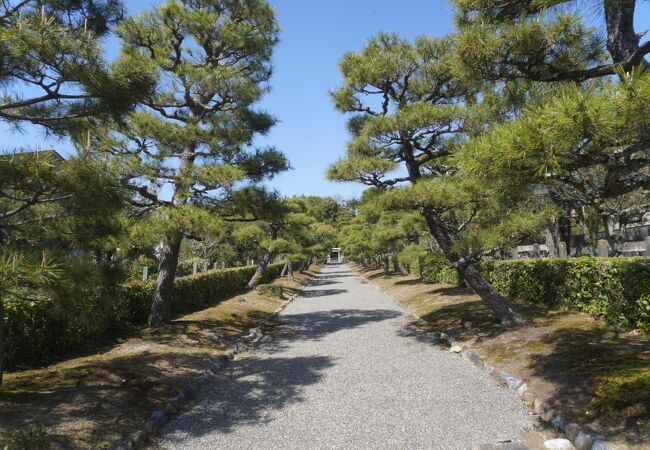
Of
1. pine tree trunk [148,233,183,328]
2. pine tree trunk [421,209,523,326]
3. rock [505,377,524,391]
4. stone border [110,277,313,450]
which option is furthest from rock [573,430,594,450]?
pine tree trunk [148,233,183,328]

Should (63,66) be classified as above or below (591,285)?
above

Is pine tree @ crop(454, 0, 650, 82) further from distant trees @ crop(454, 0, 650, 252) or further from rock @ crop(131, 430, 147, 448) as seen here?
rock @ crop(131, 430, 147, 448)

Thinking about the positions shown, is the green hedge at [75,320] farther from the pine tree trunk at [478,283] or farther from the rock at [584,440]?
the pine tree trunk at [478,283]

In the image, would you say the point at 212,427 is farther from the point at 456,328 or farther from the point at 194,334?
the point at 456,328

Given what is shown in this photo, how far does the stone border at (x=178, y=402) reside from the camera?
154 inches

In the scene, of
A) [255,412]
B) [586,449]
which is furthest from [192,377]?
[586,449]

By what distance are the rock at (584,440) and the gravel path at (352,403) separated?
54 cm

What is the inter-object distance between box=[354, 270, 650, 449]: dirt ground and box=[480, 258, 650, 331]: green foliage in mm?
248

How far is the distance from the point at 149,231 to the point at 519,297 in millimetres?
8886

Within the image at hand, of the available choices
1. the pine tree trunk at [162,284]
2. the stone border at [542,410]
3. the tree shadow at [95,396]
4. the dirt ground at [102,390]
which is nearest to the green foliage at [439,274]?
the stone border at [542,410]

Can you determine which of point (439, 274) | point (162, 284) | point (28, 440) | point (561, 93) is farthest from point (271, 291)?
point (561, 93)

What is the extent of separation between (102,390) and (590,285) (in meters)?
7.97

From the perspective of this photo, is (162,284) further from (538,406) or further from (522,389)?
(538,406)

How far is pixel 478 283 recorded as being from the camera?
26.8 feet
